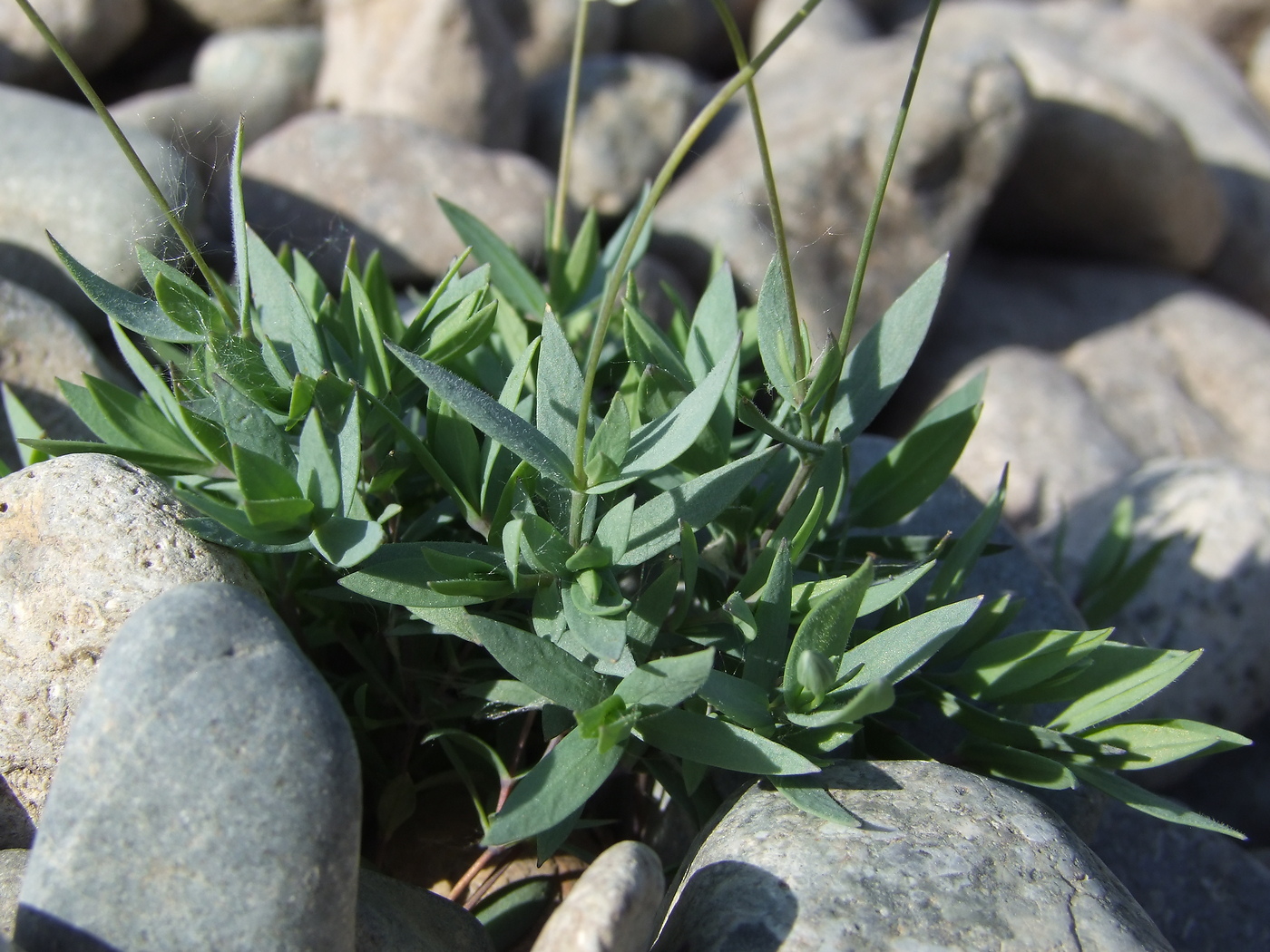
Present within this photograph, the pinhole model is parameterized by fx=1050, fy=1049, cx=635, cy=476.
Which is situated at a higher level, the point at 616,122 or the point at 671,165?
the point at 671,165

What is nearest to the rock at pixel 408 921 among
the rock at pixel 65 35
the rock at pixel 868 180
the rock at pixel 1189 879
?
the rock at pixel 1189 879

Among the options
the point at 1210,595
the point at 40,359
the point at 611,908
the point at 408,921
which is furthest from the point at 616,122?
the point at 611,908

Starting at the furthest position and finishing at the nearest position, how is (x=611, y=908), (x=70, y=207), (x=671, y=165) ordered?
1. (x=70, y=207)
2. (x=611, y=908)
3. (x=671, y=165)

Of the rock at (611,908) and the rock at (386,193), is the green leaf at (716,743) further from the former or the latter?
the rock at (386,193)

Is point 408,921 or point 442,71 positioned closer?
point 408,921

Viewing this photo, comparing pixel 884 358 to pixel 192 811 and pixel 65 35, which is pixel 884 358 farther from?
pixel 65 35

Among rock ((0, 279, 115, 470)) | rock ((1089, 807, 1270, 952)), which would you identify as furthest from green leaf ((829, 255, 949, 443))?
rock ((0, 279, 115, 470))
